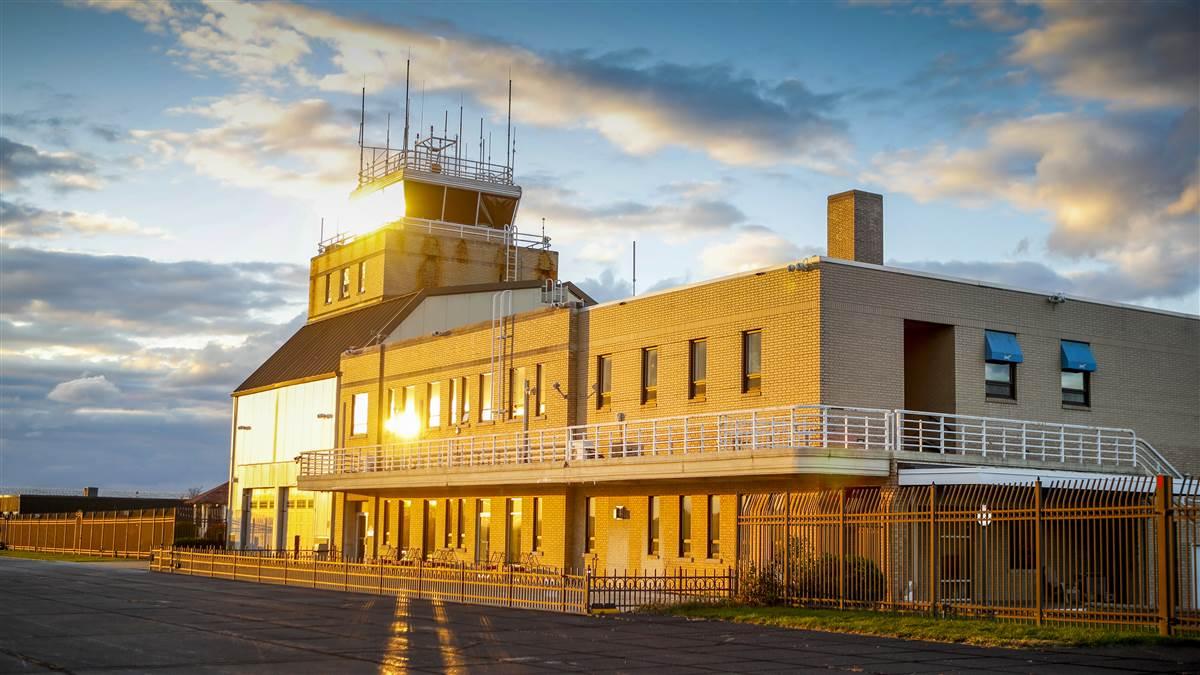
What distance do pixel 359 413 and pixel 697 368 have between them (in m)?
22.3

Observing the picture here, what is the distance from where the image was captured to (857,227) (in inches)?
1459

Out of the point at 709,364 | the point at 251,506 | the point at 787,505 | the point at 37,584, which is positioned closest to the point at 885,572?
the point at 787,505

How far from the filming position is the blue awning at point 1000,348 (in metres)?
35.6

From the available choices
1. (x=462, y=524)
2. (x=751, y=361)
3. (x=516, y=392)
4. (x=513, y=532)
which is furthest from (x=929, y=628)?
(x=462, y=524)

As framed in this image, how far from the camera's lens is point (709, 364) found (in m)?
36.2

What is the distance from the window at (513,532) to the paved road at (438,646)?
14.9 meters

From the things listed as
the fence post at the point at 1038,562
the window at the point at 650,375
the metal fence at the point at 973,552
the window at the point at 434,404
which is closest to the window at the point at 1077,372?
the metal fence at the point at 973,552

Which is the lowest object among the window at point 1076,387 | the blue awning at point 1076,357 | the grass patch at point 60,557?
the grass patch at point 60,557

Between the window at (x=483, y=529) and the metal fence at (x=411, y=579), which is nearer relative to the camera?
the metal fence at (x=411, y=579)

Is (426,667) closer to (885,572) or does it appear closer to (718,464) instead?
(885,572)

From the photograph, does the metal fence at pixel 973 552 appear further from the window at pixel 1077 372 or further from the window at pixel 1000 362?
the window at pixel 1077 372

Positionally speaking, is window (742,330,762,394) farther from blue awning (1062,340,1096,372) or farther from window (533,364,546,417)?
window (533,364,546,417)

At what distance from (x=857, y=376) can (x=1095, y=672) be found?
17071 mm

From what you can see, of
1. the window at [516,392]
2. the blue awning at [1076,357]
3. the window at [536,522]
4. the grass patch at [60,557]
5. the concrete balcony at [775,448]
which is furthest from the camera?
the grass patch at [60,557]
